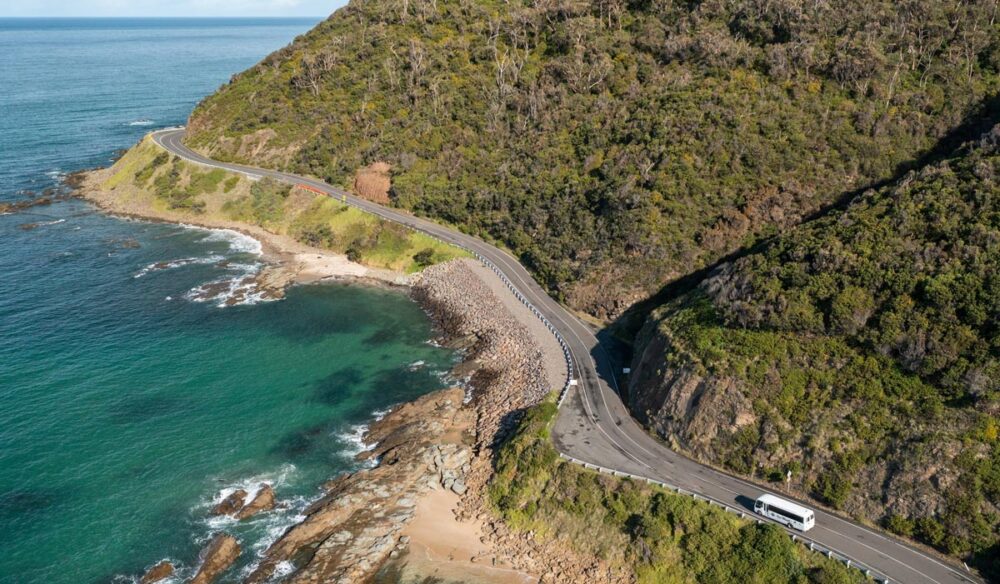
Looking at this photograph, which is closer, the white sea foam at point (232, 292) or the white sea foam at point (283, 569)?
the white sea foam at point (283, 569)

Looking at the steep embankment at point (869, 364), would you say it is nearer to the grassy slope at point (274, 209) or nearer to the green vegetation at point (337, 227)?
the green vegetation at point (337, 227)

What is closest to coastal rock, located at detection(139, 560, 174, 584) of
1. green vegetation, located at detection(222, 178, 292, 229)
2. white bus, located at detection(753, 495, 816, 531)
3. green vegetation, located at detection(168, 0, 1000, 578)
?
green vegetation, located at detection(168, 0, 1000, 578)

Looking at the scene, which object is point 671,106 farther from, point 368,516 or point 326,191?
point 368,516

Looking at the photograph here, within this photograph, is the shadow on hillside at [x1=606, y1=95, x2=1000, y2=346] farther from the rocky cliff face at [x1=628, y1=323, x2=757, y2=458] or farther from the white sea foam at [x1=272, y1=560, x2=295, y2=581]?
the white sea foam at [x1=272, y1=560, x2=295, y2=581]

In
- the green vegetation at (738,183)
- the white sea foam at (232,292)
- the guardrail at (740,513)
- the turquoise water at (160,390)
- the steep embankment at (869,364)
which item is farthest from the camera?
the white sea foam at (232,292)

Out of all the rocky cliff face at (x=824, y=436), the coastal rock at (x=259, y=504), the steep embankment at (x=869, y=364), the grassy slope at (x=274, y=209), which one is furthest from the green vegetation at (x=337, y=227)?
the rocky cliff face at (x=824, y=436)

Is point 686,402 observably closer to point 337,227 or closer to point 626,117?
point 626,117
